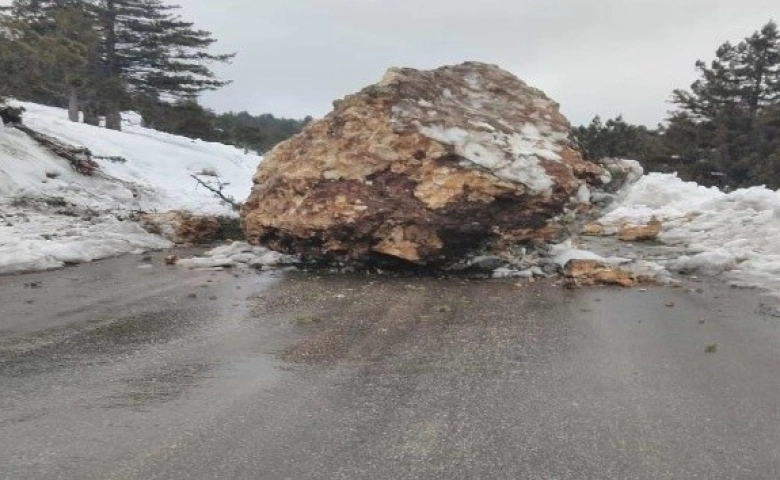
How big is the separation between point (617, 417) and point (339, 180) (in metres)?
5.40

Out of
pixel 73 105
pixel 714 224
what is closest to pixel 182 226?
pixel 714 224

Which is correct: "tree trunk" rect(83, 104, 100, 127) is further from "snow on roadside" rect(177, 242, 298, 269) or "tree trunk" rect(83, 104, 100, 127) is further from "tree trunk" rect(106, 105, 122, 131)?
"snow on roadside" rect(177, 242, 298, 269)

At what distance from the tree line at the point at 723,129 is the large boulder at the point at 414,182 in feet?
68.2

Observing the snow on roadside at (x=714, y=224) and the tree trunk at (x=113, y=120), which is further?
the tree trunk at (x=113, y=120)

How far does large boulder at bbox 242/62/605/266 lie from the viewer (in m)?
7.94

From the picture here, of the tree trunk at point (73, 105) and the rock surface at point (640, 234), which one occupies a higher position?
the tree trunk at point (73, 105)

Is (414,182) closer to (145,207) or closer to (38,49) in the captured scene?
(145,207)

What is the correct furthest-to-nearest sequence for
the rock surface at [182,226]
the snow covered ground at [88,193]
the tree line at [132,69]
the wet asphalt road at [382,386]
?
the tree line at [132,69] → the rock surface at [182,226] → the snow covered ground at [88,193] → the wet asphalt road at [382,386]

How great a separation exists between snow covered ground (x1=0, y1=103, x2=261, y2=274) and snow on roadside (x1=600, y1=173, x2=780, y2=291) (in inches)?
302

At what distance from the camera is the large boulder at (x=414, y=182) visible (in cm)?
794

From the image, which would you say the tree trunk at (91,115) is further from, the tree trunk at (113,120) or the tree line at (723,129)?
the tree line at (723,129)

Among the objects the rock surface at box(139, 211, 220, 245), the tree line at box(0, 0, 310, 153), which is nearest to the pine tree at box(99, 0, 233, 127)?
the tree line at box(0, 0, 310, 153)

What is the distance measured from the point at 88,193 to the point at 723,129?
2627 cm

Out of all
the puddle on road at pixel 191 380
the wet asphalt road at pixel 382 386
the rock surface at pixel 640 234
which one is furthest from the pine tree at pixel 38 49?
the rock surface at pixel 640 234
